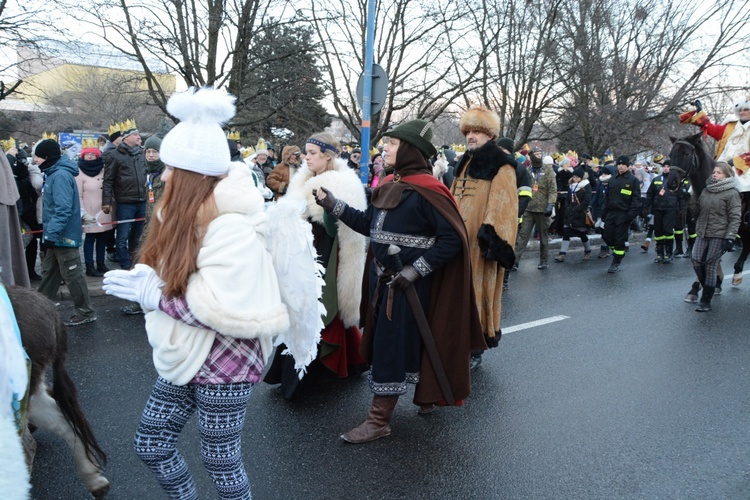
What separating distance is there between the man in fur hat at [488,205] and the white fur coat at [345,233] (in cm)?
96

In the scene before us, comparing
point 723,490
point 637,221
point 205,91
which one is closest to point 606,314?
point 723,490

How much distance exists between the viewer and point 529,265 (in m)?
10.4

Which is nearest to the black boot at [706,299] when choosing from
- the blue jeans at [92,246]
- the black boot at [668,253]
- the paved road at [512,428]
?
the paved road at [512,428]

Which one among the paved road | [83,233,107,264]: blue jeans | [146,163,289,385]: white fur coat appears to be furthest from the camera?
[83,233,107,264]: blue jeans

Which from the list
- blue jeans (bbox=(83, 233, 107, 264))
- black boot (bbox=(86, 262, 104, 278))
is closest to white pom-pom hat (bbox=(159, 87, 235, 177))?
black boot (bbox=(86, 262, 104, 278))

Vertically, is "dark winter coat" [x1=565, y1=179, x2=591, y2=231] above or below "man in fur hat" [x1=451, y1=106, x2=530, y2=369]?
below

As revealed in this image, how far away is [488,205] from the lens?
4.36m

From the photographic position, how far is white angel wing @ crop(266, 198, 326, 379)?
2.25 m

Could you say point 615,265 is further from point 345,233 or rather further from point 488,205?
point 345,233

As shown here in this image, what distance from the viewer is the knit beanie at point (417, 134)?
3486mm

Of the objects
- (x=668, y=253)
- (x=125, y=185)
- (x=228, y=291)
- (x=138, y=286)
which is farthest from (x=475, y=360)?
(x=668, y=253)

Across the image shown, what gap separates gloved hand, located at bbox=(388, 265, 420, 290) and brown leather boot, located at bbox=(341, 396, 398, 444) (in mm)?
742

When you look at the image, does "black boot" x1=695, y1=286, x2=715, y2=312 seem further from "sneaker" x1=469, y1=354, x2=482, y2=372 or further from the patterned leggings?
the patterned leggings

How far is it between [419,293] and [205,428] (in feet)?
5.60
